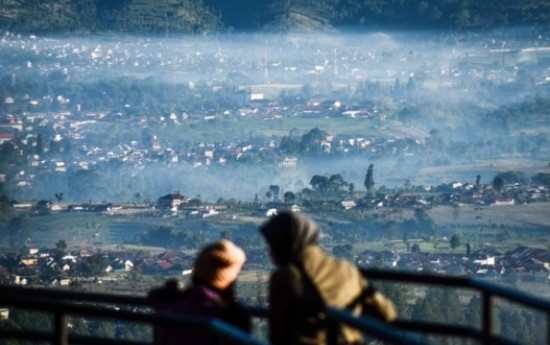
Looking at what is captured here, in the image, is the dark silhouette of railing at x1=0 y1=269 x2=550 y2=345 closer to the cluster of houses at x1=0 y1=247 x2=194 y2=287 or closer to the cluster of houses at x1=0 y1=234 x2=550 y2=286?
the cluster of houses at x1=0 y1=247 x2=194 y2=287

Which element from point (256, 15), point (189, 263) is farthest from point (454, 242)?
point (256, 15)

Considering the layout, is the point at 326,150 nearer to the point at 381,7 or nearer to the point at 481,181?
the point at 481,181

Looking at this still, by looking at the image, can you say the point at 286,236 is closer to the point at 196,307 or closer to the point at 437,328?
the point at 196,307

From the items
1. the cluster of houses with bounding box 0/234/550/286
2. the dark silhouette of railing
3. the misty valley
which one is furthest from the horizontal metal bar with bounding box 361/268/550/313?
the cluster of houses with bounding box 0/234/550/286

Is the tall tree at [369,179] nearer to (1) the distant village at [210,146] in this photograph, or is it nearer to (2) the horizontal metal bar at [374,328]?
(1) the distant village at [210,146]

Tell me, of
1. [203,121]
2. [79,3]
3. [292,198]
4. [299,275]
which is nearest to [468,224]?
[292,198]

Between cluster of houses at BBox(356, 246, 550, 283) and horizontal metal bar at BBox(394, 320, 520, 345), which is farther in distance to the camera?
cluster of houses at BBox(356, 246, 550, 283)
